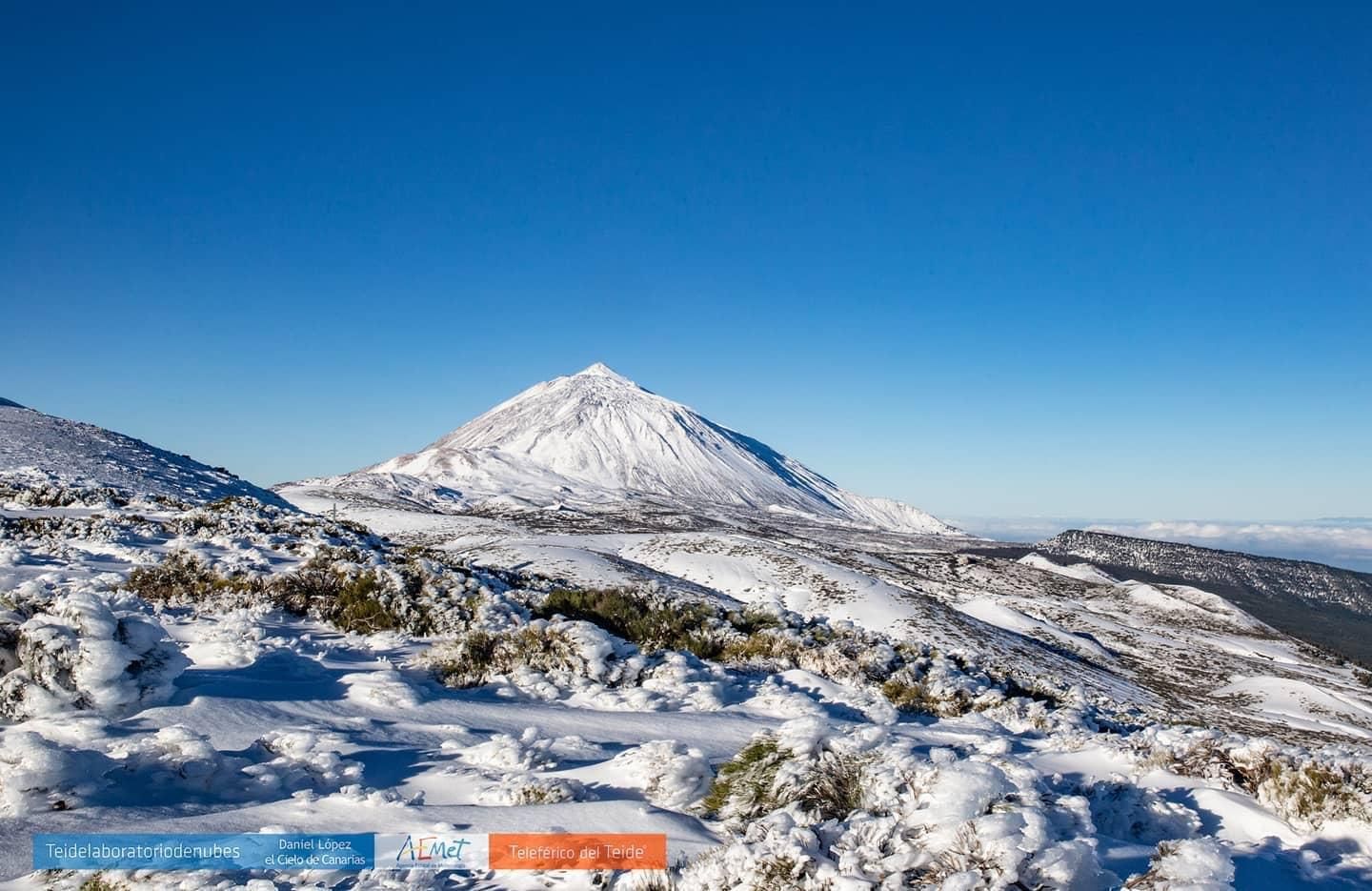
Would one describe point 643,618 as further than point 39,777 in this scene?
Yes

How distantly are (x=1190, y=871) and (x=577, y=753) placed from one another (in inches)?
153

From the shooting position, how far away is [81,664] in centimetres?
510

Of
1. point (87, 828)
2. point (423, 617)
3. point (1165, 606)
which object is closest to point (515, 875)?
point (87, 828)

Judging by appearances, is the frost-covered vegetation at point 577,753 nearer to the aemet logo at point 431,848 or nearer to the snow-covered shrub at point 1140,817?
the snow-covered shrub at point 1140,817

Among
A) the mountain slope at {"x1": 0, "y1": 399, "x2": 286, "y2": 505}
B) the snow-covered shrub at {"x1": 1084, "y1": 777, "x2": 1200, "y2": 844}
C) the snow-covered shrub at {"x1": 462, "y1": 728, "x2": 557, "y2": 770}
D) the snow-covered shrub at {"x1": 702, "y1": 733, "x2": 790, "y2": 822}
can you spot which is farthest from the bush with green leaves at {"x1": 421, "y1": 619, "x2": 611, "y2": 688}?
the mountain slope at {"x1": 0, "y1": 399, "x2": 286, "y2": 505}

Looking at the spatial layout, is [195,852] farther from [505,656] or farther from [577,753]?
[505,656]

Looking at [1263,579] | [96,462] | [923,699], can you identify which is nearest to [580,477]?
[1263,579]

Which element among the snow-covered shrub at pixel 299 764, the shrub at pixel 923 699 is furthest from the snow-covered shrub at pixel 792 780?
the shrub at pixel 923 699

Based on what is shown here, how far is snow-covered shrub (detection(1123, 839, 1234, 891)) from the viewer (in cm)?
328

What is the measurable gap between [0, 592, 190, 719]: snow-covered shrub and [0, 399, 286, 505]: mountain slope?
19.4m

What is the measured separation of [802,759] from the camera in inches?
183

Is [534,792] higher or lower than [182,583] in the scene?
lower

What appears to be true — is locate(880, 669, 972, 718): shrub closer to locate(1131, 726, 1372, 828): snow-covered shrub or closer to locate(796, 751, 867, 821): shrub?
locate(1131, 726, 1372, 828): snow-covered shrub

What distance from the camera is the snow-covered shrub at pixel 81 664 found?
4914mm
